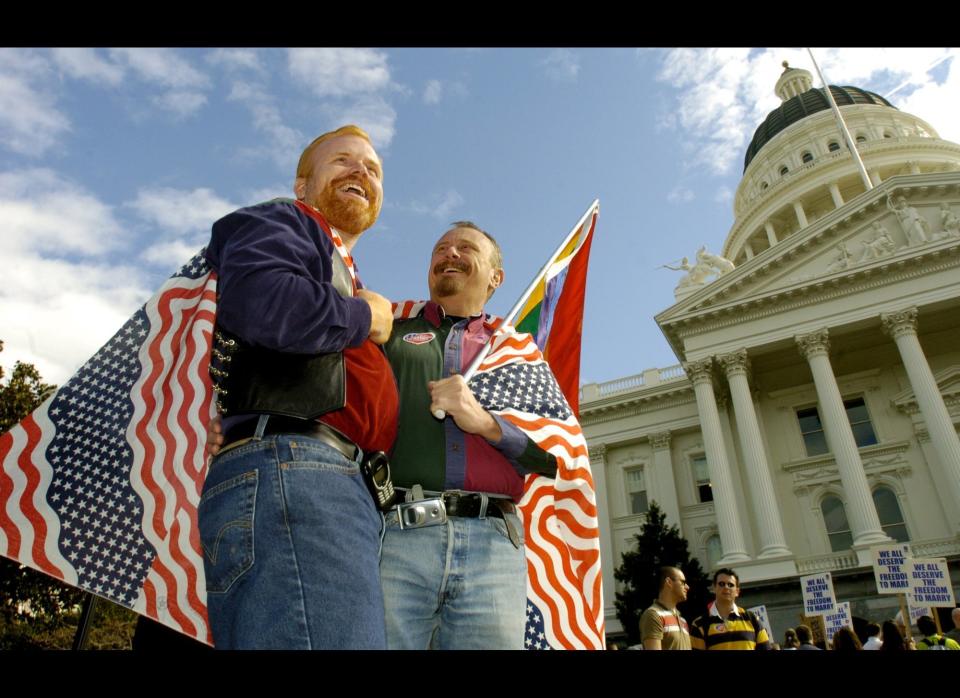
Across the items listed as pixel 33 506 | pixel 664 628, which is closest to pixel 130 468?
pixel 33 506

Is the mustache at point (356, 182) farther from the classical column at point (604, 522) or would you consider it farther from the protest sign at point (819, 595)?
the classical column at point (604, 522)

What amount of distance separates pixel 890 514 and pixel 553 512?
2971 centimetres

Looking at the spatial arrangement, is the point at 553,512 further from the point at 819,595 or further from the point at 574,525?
the point at 819,595

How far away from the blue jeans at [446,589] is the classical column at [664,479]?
3168cm

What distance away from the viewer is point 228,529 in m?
1.85

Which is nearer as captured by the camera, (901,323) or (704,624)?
(704,624)

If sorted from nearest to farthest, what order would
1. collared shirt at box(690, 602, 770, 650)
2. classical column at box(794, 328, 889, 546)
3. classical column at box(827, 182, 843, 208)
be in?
collared shirt at box(690, 602, 770, 650) < classical column at box(794, 328, 889, 546) < classical column at box(827, 182, 843, 208)

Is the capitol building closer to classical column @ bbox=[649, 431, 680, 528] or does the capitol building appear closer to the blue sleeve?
classical column @ bbox=[649, 431, 680, 528]

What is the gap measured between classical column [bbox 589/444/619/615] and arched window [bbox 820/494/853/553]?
9394 millimetres

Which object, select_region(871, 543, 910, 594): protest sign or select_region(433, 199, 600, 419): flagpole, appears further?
select_region(871, 543, 910, 594): protest sign

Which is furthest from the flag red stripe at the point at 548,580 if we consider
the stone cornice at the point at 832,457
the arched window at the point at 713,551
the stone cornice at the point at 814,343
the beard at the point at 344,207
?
the arched window at the point at 713,551

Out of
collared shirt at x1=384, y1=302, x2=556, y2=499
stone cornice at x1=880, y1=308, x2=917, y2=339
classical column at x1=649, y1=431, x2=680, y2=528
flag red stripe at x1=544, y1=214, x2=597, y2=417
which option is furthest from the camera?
classical column at x1=649, y1=431, x2=680, y2=528

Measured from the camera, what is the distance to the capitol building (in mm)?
25438

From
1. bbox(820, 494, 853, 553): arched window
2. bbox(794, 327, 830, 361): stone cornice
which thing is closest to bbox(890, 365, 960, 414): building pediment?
bbox(794, 327, 830, 361): stone cornice
